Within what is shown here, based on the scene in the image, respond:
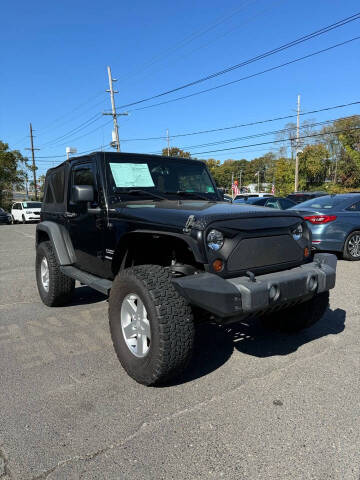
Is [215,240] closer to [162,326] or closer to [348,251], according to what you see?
[162,326]

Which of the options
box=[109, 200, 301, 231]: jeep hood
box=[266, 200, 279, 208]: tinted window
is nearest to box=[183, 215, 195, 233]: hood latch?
box=[109, 200, 301, 231]: jeep hood

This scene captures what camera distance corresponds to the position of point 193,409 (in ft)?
8.53

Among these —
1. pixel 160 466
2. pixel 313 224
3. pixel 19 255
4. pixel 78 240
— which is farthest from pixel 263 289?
pixel 19 255

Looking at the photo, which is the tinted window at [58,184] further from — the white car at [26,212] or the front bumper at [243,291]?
the white car at [26,212]

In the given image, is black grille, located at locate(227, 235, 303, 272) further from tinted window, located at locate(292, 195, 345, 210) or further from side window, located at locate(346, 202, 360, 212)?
side window, located at locate(346, 202, 360, 212)

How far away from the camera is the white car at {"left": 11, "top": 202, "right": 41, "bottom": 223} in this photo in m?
26.2

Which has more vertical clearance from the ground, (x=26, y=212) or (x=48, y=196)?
(x=48, y=196)

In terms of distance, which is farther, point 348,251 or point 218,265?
point 348,251

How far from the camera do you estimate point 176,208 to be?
314 centimetres

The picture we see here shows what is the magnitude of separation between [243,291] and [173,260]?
82 centimetres

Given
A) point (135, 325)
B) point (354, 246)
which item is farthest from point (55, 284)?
point (354, 246)

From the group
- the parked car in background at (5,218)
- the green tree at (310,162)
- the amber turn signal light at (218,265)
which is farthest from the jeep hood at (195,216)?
the green tree at (310,162)

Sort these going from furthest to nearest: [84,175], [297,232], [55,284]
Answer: [55,284] → [84,175] → [297,232]

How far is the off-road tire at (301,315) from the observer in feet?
11.8
